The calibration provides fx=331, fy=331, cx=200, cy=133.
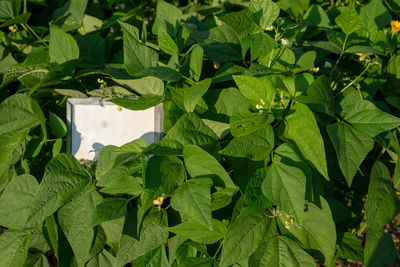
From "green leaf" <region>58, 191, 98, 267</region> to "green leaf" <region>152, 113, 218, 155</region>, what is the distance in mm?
346

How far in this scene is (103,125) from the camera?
47.9 inches

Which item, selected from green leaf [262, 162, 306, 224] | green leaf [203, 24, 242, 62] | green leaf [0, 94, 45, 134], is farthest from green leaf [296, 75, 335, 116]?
green leaf [0, 94, 45, 134]

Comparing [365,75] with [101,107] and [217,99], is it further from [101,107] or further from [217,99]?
[101,107]

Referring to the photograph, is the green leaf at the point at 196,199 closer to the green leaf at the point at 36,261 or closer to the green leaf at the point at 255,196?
the green leaf at the point at 255,196

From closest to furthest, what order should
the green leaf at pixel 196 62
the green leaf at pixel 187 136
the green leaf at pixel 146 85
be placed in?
the green leaf at pixel 187 136 → the green leaf at pixel 196 62 → the green leaf at pixel 146 85

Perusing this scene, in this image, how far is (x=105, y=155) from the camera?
3.59 ft

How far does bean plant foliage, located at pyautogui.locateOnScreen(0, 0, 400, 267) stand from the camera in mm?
962

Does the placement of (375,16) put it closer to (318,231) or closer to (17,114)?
(318,231)

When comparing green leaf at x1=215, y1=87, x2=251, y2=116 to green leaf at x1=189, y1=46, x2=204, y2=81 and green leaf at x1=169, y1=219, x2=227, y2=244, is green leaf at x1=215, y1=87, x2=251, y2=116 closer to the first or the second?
green leaf at x1=189, y1=46, x2=204, y2=81

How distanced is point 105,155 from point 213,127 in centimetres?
37

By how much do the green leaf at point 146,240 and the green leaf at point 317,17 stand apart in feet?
3.47

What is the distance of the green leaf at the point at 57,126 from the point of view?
48.4 inches

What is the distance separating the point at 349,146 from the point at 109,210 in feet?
2.50

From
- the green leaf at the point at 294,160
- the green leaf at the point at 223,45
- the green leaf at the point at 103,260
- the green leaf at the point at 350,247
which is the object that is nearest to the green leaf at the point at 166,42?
the green leaf at the point at 223,45
